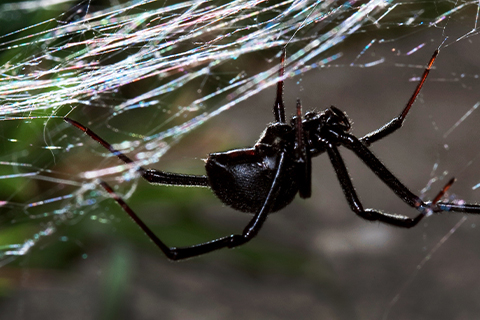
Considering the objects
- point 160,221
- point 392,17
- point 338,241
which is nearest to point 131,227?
point 160,221

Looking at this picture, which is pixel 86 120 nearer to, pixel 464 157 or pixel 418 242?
pixel 418 242

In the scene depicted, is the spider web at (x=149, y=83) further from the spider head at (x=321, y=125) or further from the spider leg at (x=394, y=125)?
the spider head at (x=321, y=125)

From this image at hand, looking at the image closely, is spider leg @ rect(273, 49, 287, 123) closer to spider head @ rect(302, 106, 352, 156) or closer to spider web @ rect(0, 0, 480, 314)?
spider head @ rect(302, 106, 352, 156)

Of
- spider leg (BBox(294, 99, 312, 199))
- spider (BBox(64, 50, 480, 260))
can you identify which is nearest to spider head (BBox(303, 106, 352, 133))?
spider (BBox(64, 50, 480, 260))

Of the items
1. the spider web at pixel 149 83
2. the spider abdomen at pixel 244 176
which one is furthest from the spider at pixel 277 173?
Result: the spider web at pixel 149 83

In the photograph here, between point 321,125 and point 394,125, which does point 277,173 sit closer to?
point 321,125
